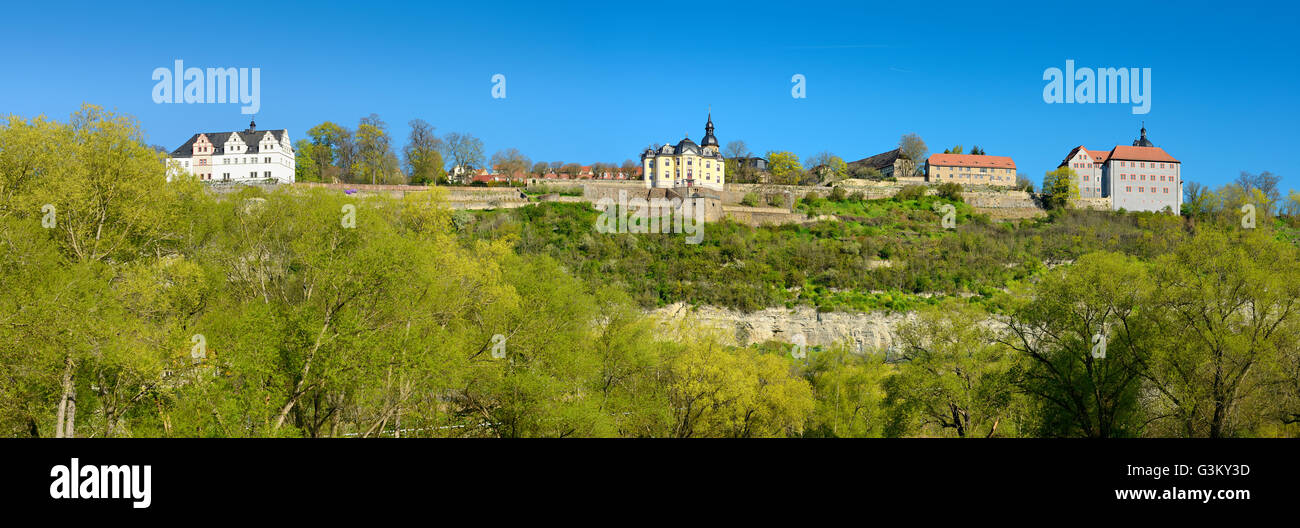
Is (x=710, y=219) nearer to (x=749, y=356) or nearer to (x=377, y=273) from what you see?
(x=749, y=356)

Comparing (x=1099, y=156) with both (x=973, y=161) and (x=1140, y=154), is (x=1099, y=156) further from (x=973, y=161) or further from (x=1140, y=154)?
(x=973, y=161)

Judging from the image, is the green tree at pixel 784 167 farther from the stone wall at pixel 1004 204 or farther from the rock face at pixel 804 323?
the rock face at pixel 804 323

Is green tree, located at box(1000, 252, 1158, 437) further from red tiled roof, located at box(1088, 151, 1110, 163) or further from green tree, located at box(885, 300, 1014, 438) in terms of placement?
red tiled roof, located at box(1088, 151, 1110, 163)

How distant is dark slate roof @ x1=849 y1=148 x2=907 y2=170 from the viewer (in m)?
99.8

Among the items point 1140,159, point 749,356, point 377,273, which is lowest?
point 749,356

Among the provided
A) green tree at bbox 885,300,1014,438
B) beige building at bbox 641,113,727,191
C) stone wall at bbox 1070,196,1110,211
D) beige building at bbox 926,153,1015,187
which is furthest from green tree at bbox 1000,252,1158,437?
beige building at bbox 926,153,1015,187

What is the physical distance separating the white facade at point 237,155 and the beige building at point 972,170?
64453 mm

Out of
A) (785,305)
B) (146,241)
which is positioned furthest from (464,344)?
(785,305)

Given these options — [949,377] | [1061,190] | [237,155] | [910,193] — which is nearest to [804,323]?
[949,377]

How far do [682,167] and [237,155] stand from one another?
39.9 m

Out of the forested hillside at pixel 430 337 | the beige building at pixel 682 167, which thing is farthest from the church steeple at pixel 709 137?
the forested hillside at pixel 430 337
